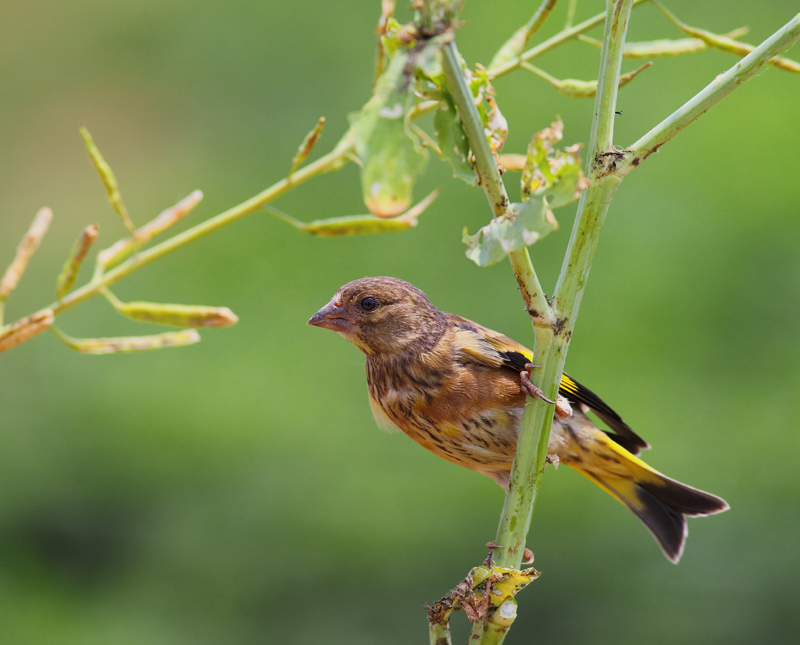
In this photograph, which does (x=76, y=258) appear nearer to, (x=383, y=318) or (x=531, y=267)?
(x=531, y=267)

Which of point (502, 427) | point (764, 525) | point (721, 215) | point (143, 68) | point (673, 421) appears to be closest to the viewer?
point (502, 427)

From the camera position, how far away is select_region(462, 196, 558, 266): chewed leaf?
0.95m

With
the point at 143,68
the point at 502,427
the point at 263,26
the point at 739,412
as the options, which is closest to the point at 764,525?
the point at 739,412

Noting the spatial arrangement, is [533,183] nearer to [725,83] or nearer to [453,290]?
[725,83]

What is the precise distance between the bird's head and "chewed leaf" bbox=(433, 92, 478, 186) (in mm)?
1482

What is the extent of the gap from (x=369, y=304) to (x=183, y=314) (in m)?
1.09

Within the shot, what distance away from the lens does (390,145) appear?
861 millimetres

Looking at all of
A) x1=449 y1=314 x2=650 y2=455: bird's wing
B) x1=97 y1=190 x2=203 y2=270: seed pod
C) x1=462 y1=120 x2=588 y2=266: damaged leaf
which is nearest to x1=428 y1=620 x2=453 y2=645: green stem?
x1=462 y1=120 x2=588 y2=266: damaged leaf

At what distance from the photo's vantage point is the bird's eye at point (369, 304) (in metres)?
2.59

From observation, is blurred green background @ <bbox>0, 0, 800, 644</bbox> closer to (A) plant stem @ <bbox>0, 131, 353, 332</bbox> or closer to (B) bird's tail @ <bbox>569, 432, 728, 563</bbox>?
(B) bird's tail @ <bbox>569, 432, 728, 563</bbox>

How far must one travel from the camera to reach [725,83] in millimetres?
1102

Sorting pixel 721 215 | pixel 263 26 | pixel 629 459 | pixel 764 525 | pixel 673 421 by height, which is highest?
pixel 263 26

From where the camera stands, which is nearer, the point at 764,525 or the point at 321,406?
the point at 764,525

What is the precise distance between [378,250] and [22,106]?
355 cm
